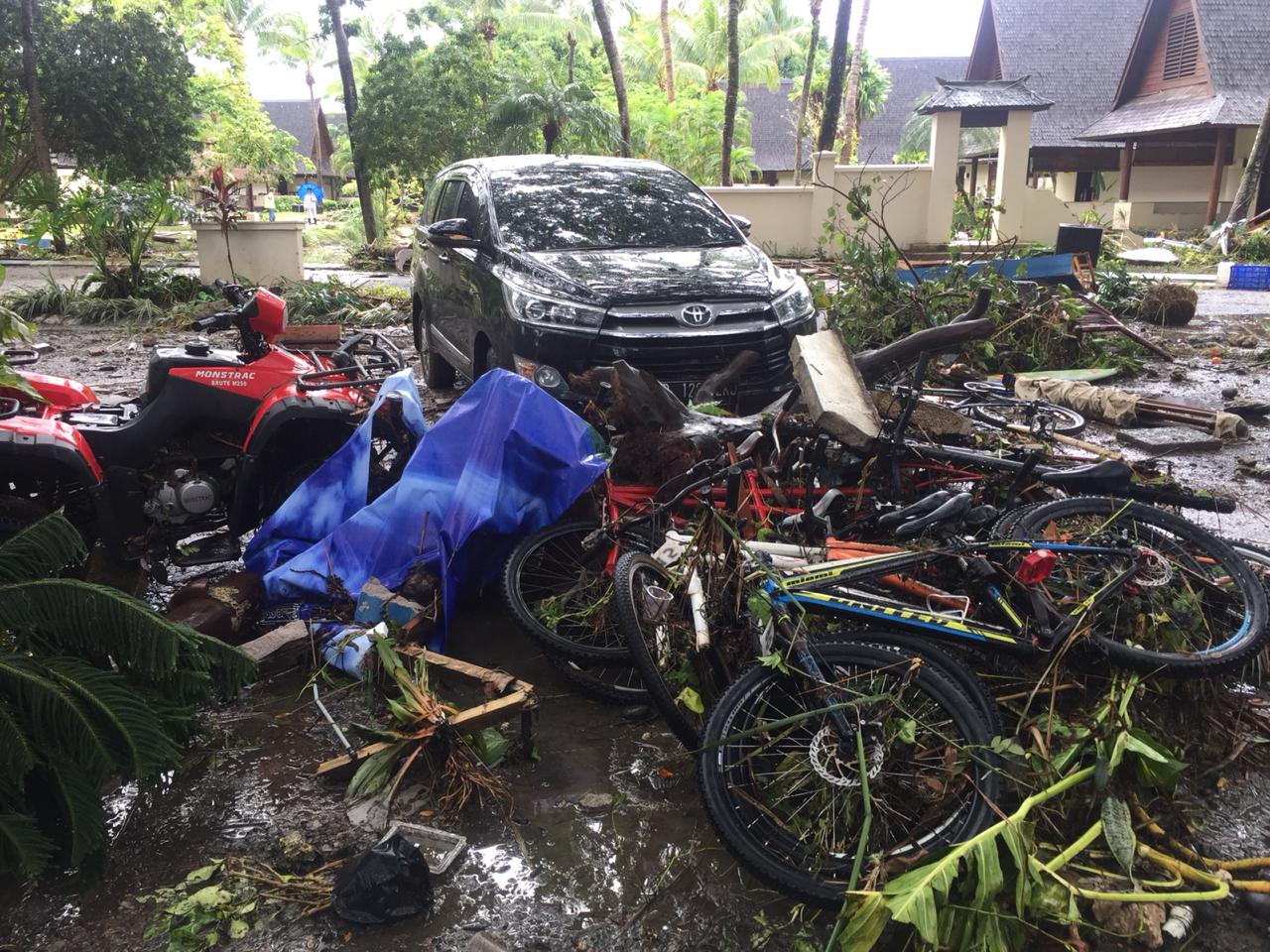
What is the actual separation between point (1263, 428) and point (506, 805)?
7.22 m

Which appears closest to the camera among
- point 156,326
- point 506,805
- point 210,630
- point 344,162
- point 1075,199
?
point 506,805

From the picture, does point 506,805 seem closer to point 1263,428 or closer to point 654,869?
point 654,869

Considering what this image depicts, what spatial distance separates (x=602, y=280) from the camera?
6.08m

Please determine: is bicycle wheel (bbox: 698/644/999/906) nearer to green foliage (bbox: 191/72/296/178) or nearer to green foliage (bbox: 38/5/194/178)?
green foliage (bbox: 38/5/194/178)

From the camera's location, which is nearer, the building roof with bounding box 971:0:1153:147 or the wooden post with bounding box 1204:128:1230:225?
the wooden post with bounding box 1204:128:1230:225

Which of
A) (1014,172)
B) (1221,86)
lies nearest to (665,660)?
(1014,172)

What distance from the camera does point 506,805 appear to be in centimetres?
325

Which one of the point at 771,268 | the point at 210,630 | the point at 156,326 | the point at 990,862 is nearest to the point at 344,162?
the point at 156,326

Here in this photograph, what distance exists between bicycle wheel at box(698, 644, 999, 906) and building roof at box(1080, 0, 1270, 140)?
86.5 feet

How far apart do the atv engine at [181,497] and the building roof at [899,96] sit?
41325 millimetres

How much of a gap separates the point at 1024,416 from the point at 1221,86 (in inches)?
947

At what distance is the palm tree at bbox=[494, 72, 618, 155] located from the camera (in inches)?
789

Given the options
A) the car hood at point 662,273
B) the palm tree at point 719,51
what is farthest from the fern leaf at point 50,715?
the palm tree at point 719,51

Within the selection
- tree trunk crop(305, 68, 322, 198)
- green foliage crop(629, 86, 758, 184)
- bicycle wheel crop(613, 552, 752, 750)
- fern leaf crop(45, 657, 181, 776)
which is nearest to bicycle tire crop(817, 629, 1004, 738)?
bicycle wheel crop(613, 552, 752, 750)
